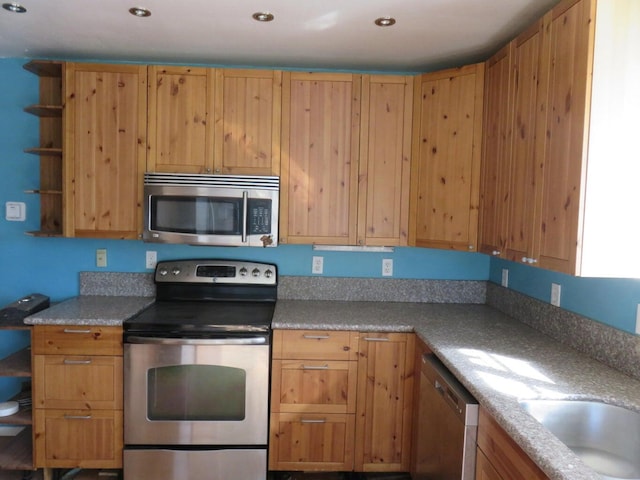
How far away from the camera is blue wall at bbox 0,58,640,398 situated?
2691 mm

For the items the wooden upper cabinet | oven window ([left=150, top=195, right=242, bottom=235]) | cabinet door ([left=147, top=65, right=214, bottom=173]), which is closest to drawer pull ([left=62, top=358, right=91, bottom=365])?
oven window ([left=150, top=195, right=242, bottom=235])

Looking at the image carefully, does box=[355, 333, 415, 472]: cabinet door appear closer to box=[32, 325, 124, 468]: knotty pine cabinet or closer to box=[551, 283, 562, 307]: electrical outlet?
box=[551, 283, 562, 307]: electrical outlet

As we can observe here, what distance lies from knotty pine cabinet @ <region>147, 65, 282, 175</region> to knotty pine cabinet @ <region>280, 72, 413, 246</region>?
0.35 feet

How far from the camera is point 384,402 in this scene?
7.66 feet

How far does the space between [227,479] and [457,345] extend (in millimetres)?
1338

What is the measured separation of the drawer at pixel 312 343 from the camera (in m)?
2.29

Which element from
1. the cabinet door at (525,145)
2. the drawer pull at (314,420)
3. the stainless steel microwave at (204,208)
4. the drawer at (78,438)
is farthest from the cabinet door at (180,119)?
the cabinet door at (525,145)

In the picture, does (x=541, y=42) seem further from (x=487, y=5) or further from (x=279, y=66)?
(x=279, y=66)

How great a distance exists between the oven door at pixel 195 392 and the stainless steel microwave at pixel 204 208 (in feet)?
1.84

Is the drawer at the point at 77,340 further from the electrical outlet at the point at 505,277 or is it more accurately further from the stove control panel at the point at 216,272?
the electrical outlet at the point at 505,277

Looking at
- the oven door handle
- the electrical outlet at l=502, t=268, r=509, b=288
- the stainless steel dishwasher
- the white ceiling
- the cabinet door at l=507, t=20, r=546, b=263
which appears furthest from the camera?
the electrical outlet at l=502, t=268, r=509, b=288

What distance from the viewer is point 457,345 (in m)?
1.95

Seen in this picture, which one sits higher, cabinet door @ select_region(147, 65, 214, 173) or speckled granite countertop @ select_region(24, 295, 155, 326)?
cabinet door @ select_region(147, 65, 214, 173)

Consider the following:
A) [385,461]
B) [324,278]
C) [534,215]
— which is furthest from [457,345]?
[324,278]
